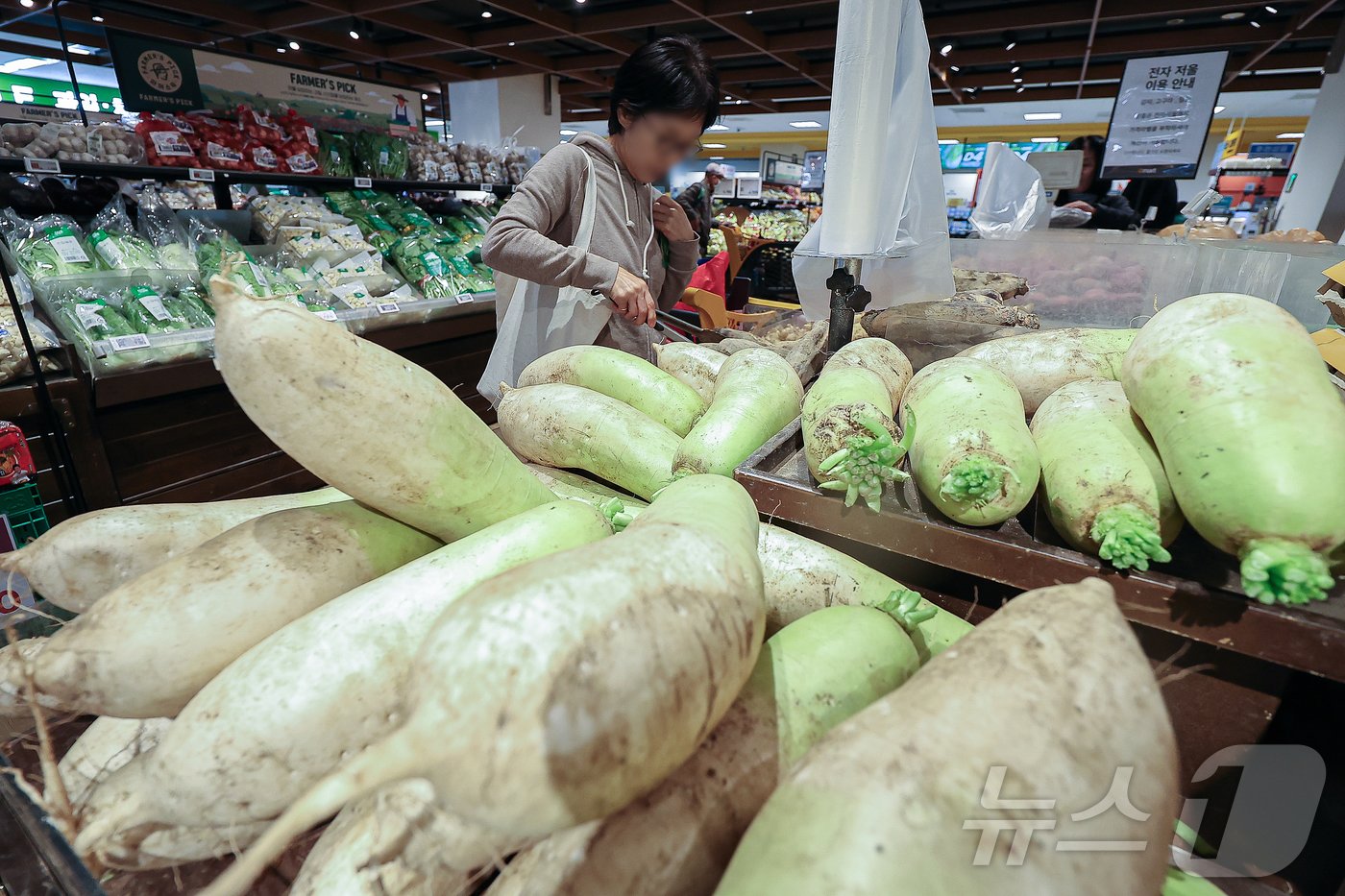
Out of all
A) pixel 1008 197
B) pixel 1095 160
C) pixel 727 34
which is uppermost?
pixel 727 34

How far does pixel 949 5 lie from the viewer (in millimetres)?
6566

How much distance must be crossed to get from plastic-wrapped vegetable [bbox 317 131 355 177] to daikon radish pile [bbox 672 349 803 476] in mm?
3672

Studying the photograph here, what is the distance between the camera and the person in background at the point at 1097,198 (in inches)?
219

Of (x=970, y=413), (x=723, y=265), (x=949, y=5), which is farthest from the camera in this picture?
(x=949, y=5)

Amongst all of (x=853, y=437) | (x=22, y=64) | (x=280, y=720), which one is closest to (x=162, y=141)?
(x=280, y=720)

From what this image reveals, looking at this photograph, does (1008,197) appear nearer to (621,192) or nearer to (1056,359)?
(621,192)

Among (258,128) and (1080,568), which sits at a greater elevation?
(258,128)

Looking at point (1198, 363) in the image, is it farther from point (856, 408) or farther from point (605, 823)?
point (605, 823)

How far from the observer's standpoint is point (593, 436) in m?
1.40

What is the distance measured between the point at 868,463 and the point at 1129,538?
1.14ft

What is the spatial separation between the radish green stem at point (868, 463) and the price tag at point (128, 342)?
9.29 ft

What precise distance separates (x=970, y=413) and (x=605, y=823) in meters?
0.82

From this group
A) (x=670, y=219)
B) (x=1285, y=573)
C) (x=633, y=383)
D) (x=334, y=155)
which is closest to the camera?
(x=1285, y=573)


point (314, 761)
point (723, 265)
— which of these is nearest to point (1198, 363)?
point (314, 761)
